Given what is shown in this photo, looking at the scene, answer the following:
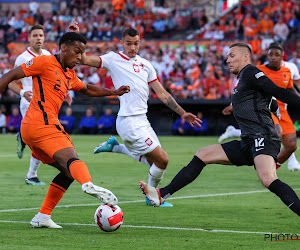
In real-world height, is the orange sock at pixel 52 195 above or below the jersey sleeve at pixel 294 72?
below

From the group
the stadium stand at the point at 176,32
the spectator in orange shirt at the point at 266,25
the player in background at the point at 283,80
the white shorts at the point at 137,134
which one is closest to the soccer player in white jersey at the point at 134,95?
the white shorts at the point at 137,134

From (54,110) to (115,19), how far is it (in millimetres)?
27894

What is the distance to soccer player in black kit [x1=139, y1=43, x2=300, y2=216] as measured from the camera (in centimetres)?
714

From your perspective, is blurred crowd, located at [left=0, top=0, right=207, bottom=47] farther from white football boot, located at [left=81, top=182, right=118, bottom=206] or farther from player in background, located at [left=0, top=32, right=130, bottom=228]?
white football boot, located at [left=81, top=182, right=118, bottom=206]

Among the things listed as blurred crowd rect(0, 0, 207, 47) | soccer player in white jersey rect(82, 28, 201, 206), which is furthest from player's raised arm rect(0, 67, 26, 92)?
blurred crowd rect(0, 0, 207, 47)

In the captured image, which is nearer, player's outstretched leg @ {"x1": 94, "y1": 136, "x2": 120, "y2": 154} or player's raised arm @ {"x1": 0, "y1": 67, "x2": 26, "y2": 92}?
player's raised arm @ {"x1": 0, "y1": 67, "x2": 26, "y2": 92}

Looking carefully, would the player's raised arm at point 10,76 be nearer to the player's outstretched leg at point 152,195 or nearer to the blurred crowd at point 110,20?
the player's outstretched leg at point 152,195

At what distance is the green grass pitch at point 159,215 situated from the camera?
6.56 metres

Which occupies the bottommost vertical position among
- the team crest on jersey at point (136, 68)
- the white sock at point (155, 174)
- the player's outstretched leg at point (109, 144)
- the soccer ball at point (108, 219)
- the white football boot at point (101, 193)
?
the player's outstretched leg at point (109, 144)

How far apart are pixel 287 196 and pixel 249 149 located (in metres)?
0.85

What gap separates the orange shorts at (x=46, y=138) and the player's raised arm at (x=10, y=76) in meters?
0.51

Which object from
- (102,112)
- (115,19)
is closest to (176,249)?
(102,112)

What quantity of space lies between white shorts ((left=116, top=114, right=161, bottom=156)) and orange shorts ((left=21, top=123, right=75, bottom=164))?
8.46 ft

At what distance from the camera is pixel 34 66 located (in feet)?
23.7
